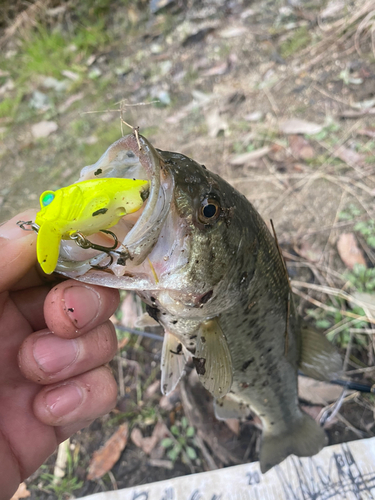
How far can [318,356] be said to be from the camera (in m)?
2.02

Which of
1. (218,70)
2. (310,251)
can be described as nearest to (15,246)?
(310,251)

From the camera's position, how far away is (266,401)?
2090 millimetres

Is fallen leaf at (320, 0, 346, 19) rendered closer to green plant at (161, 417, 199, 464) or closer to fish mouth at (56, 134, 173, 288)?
fish mouth at (56, 134, 173, 288)

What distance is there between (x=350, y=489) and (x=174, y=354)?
Answer: 1.51m

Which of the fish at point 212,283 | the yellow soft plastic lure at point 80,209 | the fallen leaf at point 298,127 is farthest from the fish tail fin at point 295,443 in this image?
the fallen leaf at point 298,127

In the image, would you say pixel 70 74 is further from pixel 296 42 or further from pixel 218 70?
pixel 296 42

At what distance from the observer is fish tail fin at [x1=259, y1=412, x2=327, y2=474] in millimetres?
2178

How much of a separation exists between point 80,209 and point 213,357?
2.93 ft

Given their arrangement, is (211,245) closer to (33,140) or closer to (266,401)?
(266,401)

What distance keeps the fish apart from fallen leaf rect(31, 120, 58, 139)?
495cm

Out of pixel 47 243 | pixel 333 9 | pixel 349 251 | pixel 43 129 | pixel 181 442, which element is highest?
pixel 47 243

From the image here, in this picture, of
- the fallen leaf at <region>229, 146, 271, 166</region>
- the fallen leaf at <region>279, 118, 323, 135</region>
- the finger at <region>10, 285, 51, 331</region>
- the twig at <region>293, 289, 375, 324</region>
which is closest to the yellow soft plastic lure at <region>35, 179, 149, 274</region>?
the finger at <region>10, 285, 51, 331</region>

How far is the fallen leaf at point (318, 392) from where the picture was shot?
2518mm

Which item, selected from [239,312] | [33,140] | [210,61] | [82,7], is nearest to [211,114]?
[210,61]
